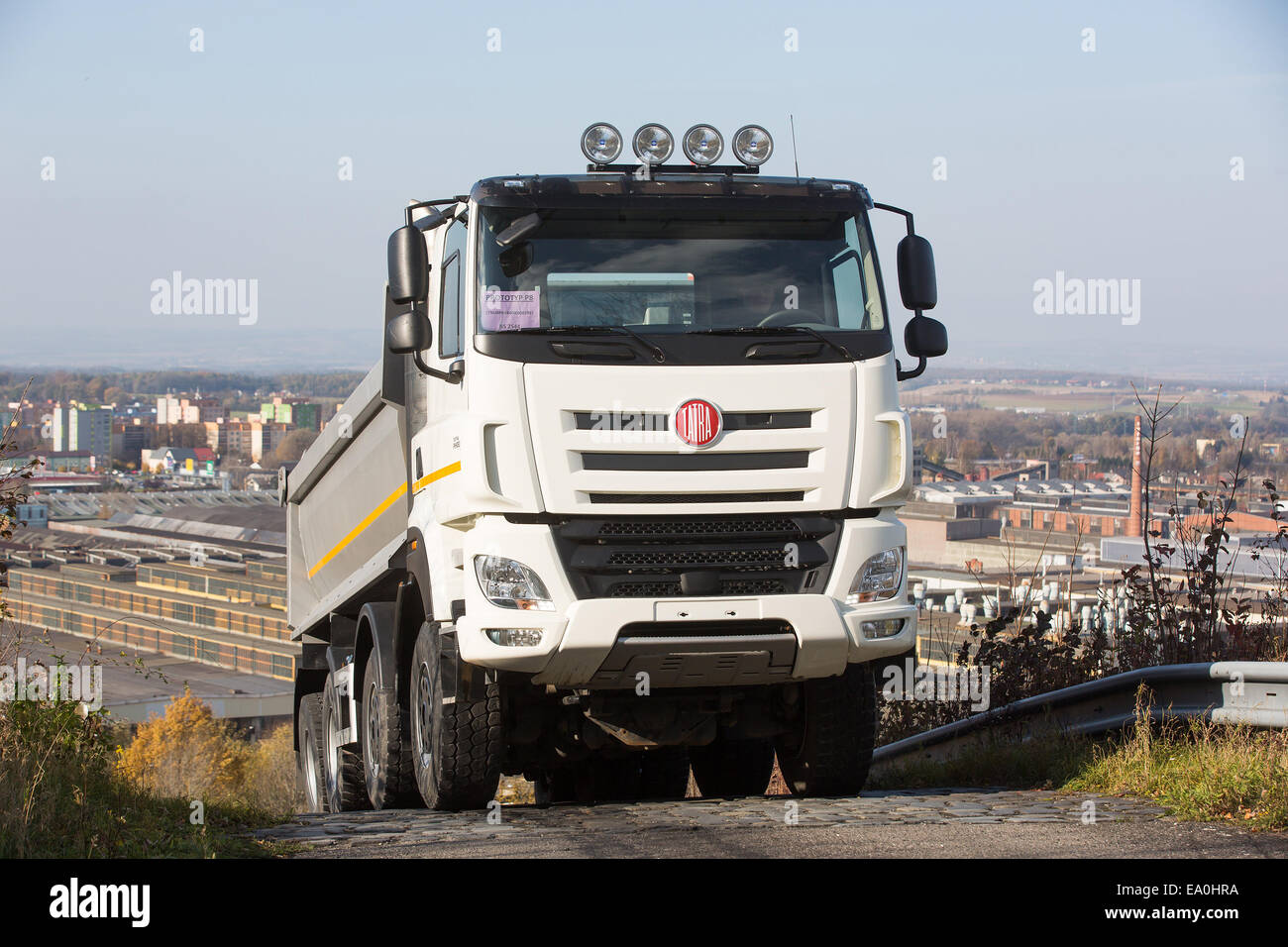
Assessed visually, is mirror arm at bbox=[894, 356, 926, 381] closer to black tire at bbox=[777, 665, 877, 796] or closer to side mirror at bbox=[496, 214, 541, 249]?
black tire at bbox=[777, 665, 877, 796]

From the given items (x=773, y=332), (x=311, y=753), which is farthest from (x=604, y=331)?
(x=311, y=753)

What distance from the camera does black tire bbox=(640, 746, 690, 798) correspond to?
909 centimetres

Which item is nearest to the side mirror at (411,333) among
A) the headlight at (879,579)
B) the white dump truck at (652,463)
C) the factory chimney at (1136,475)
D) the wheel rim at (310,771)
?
the white dump truck at (652,463)

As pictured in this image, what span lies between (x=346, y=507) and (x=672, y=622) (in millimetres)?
4971

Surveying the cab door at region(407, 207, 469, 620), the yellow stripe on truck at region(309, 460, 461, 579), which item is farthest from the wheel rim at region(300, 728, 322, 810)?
the cab door at region(407, 207, 469, 620)

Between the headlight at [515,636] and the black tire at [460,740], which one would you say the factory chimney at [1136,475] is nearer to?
the black tire at [460,740]

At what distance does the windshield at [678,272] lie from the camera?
6.66 m

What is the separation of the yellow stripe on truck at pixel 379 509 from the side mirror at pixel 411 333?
2.26ft

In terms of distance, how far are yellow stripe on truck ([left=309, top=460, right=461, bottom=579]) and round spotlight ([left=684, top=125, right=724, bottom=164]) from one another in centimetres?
238

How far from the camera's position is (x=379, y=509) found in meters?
9.15
